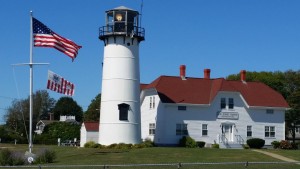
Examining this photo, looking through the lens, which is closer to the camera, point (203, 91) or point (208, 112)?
point (208, 112)

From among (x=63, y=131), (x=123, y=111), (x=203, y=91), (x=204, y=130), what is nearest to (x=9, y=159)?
(x=123, y=111)

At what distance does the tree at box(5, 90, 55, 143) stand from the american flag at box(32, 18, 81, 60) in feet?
159

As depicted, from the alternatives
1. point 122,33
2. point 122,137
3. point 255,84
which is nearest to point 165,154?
point 122,137

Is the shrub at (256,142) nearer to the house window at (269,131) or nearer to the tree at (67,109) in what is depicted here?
the house window at (269,131)

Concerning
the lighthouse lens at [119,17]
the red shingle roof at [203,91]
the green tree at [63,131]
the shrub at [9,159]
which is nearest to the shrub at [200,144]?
the red shingle roof at [203,91]

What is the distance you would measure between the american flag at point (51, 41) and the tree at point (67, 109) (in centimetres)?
8381

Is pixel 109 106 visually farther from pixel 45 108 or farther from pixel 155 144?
pixel 45 108

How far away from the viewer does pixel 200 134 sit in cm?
5459

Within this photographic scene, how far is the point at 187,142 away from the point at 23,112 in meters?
54.8

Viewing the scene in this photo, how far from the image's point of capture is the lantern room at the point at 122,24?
49.2 m

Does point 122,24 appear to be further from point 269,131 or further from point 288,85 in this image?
point 288,85

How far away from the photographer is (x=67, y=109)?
393 feet

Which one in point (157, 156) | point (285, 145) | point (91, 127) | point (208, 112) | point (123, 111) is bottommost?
point (157, 156)

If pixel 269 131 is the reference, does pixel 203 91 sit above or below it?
above
